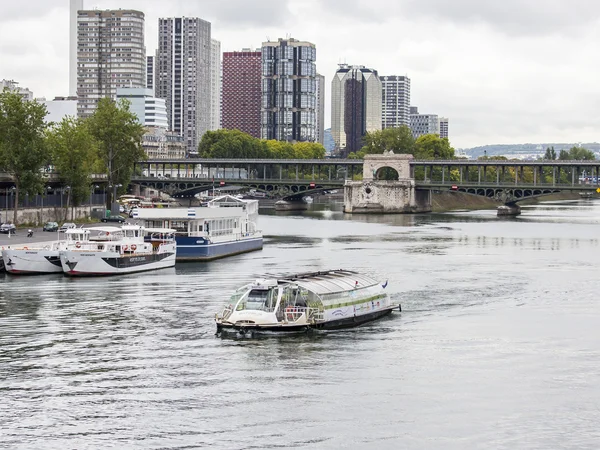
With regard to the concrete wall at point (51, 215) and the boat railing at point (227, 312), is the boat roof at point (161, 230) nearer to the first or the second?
the concrete wall at point (51, 215)

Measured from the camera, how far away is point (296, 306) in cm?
4775

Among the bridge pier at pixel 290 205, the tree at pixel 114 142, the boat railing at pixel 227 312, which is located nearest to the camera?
the boat railing at pixel 227 312

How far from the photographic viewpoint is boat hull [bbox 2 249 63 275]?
6938 centimetres

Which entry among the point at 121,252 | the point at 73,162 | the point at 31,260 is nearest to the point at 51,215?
the point at 73,162

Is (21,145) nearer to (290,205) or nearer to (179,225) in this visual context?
(179,225)

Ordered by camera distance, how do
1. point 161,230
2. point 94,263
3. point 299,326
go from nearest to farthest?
1. point 299,326
2. point 94,263
3. point 161,230

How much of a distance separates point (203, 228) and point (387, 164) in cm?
10767

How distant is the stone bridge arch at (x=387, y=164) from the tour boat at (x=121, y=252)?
112 metres

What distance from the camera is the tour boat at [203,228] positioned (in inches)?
3246

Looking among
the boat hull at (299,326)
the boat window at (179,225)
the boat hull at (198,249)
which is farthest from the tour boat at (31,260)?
the boat hull at (299,326)

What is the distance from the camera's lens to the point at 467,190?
176m

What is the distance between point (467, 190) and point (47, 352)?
138m

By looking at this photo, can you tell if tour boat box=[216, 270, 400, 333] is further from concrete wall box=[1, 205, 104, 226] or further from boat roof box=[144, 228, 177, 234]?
concrete wall box=[1, 205, 104, 226]

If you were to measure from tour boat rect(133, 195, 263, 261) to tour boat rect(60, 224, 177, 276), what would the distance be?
305cm
